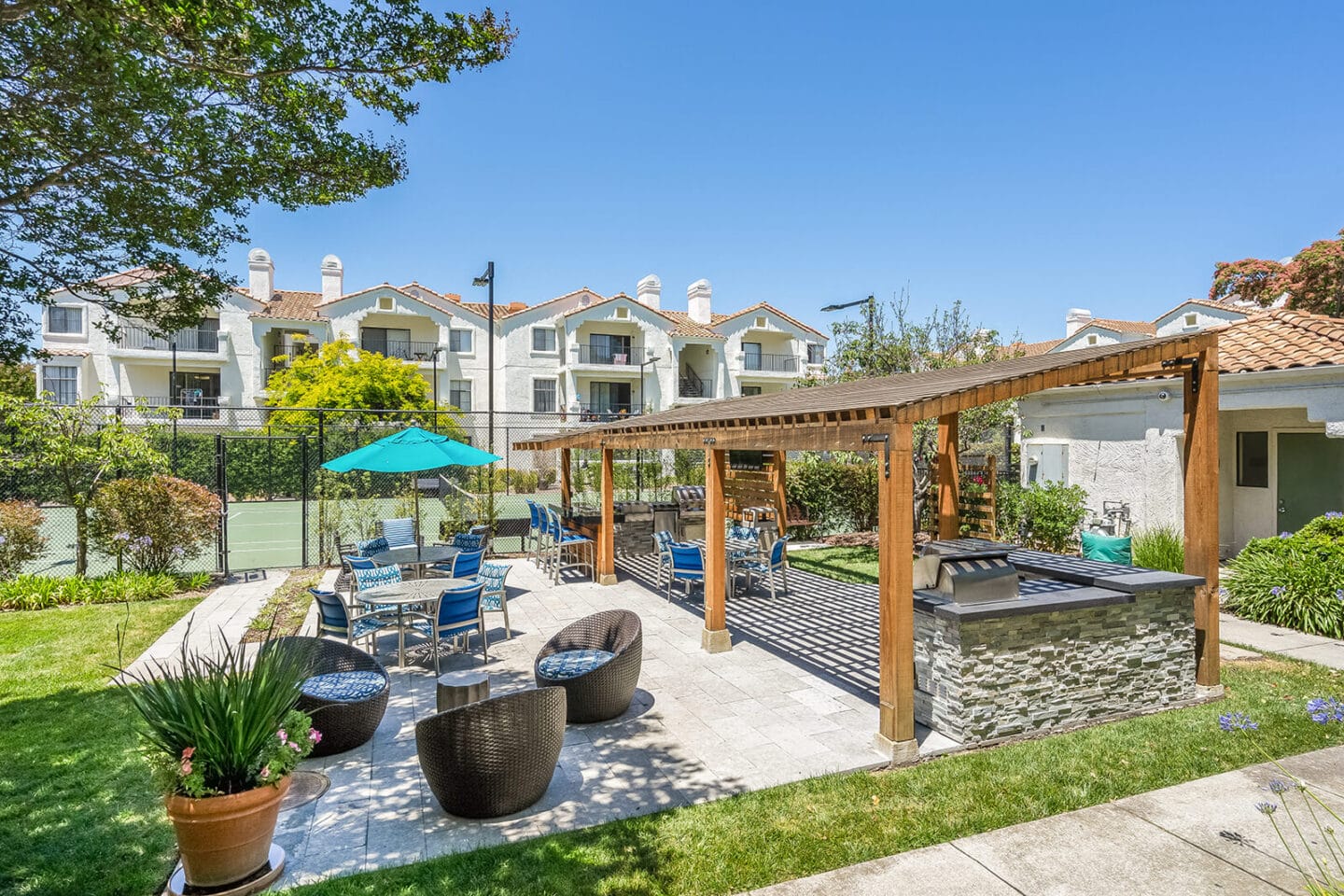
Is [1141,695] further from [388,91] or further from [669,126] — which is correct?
[669,126]

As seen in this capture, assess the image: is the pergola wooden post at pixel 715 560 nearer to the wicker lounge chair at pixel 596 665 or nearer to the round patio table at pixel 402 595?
the wicker lounge chair at pixel 596 665

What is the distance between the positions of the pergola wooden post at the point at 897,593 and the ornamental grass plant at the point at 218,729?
145 inches

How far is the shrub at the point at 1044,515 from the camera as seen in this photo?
37.9 feet

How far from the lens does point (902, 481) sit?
4.57 metres

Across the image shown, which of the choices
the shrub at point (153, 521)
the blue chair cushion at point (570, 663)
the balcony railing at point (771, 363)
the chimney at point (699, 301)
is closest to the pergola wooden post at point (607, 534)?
the blue chair cushion at point (570, 663)

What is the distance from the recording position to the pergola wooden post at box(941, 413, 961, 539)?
27.0 ft

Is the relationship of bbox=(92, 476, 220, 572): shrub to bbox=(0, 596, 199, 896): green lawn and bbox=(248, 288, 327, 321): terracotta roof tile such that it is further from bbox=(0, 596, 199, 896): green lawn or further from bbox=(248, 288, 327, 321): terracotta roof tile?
bbox=(248, 288, 327, 321): terracotta roof tile

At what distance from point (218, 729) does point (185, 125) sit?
549cm

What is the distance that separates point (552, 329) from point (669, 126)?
78.9ft

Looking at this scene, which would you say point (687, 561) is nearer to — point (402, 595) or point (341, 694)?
point (402, 595)

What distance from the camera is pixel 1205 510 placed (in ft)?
19.1

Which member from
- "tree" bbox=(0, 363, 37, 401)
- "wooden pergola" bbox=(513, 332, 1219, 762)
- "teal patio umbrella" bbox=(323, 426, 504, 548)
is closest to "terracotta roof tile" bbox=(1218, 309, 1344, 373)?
"wooden pergola" bbox=(513, 332, 1219, 762)

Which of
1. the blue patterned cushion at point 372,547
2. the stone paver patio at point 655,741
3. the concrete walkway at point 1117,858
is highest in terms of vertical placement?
the blue patterned cushion at point 372,547

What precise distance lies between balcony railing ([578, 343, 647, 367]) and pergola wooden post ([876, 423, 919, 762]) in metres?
31.6
